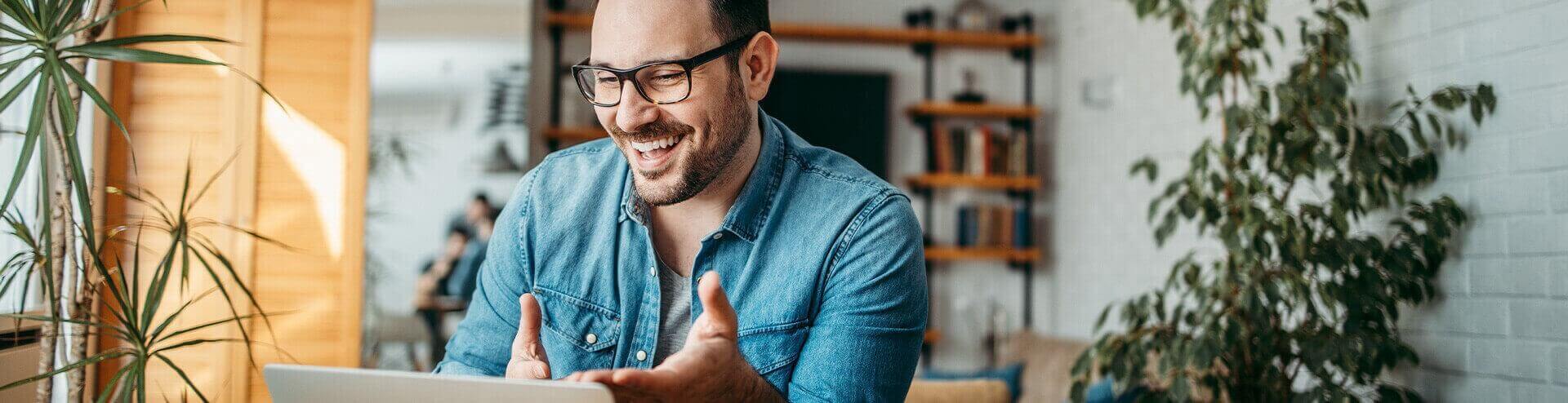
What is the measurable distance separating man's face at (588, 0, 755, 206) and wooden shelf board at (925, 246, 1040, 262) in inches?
142

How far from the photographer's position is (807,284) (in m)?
1.26

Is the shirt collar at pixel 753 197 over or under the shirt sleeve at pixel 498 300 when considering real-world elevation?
over

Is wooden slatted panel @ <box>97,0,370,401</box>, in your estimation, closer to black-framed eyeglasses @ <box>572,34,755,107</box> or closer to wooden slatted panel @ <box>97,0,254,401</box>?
wooden slatted panel @ <box>97,0,254,401</box>

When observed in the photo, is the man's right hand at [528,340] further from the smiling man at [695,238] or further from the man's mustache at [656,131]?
the man's mustache at [656,131]

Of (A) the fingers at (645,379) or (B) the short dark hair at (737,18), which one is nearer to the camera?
(A) the fingers at (645,379)

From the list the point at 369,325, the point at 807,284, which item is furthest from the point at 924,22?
the point at 807,284

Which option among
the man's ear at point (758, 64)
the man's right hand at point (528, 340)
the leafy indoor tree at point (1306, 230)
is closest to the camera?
the man's right hand at point (528, 340)

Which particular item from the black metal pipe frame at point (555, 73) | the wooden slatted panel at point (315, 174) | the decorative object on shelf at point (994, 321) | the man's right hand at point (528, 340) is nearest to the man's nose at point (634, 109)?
the man's right hand at point (528, 340)

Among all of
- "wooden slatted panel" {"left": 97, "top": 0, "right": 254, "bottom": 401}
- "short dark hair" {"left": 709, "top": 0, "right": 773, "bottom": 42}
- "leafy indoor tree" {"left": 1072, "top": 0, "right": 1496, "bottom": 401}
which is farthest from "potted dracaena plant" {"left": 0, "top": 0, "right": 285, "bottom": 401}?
"leafy indoor tree" {"left": 1072, "top": 0, "right": 1496, "bottom": 401}

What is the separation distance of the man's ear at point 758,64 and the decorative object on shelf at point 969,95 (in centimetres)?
375

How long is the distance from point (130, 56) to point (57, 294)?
0.37 m

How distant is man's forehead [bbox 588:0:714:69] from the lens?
1.20 meters

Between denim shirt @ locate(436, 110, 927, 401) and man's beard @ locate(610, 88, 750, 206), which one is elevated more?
man's beard @ locate(610, 88, 750, 206)

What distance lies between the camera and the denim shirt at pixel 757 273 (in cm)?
121
